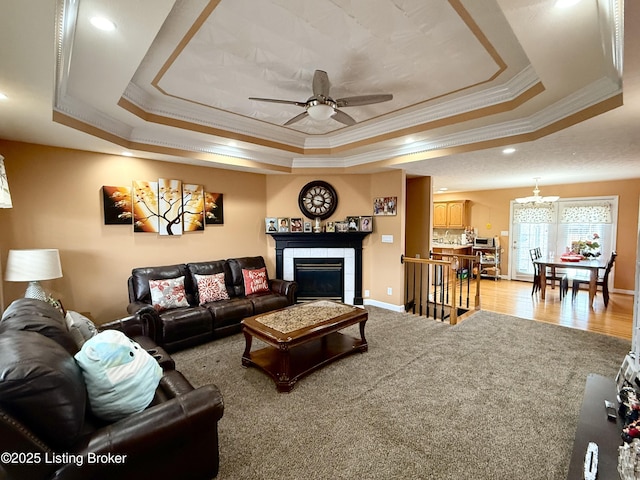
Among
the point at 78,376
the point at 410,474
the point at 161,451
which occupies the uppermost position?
the point at 78,376

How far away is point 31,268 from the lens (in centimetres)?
278

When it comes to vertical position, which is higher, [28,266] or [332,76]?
[332,76]

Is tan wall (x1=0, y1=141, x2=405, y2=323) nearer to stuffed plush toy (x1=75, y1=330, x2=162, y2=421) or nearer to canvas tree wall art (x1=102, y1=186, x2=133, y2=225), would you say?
canvas tree wall art (x1=102, y1=186, x2=133, y2=225)

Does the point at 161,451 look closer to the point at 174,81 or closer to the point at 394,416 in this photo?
the point at 394,416

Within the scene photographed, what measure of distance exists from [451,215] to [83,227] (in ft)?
28.2

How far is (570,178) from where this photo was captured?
6.11 m

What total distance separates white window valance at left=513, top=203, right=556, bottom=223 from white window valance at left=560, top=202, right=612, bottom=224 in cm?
21

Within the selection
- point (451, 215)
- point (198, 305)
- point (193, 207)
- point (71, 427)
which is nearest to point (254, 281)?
point (198, 305)

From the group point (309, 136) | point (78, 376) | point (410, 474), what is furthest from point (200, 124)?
point (410, 474)

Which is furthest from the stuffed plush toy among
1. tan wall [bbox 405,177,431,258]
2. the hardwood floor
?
the hardwood floor

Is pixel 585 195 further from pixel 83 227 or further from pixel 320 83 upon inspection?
pixel 83 227

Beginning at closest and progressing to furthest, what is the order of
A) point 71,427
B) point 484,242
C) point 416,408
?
1. point 71,427
2. point 416,408
3. point 484,242

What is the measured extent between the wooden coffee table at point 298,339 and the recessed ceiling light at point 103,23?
2.45 metres

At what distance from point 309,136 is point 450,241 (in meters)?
6.35
